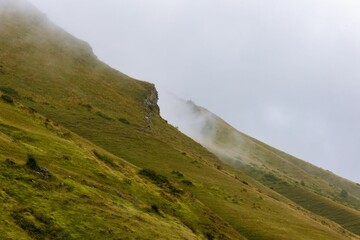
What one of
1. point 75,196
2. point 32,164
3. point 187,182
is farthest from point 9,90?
point 75,196

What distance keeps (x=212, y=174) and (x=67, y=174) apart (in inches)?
1595

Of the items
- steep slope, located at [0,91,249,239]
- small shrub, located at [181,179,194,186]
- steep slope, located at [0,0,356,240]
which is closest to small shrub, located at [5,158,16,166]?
steep slope, located at [0,91,249,239]

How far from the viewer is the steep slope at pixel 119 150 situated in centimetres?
3984

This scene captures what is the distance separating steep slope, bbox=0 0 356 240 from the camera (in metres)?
39.8

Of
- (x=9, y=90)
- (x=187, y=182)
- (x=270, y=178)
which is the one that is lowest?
(x=9, y=90)

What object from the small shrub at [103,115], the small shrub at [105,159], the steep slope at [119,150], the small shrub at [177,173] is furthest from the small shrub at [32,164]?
the small shrub at [103,115]

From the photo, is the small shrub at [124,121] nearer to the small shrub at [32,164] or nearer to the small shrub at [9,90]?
the small shrub at [9,90]

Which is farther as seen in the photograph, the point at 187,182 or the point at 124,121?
the point at 124,121

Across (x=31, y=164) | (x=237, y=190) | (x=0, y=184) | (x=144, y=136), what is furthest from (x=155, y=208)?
(x=144, y=136)

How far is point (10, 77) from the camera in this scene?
81.2m

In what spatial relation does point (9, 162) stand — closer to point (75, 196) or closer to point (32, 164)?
point (32, 164)

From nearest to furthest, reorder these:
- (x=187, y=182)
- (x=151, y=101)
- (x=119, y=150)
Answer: (x=187, y=182), (x=119, y=150), (x=151, y=101)

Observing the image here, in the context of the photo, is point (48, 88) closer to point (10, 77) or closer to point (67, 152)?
point (10, 77)

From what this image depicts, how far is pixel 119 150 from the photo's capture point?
69000 millimetres
